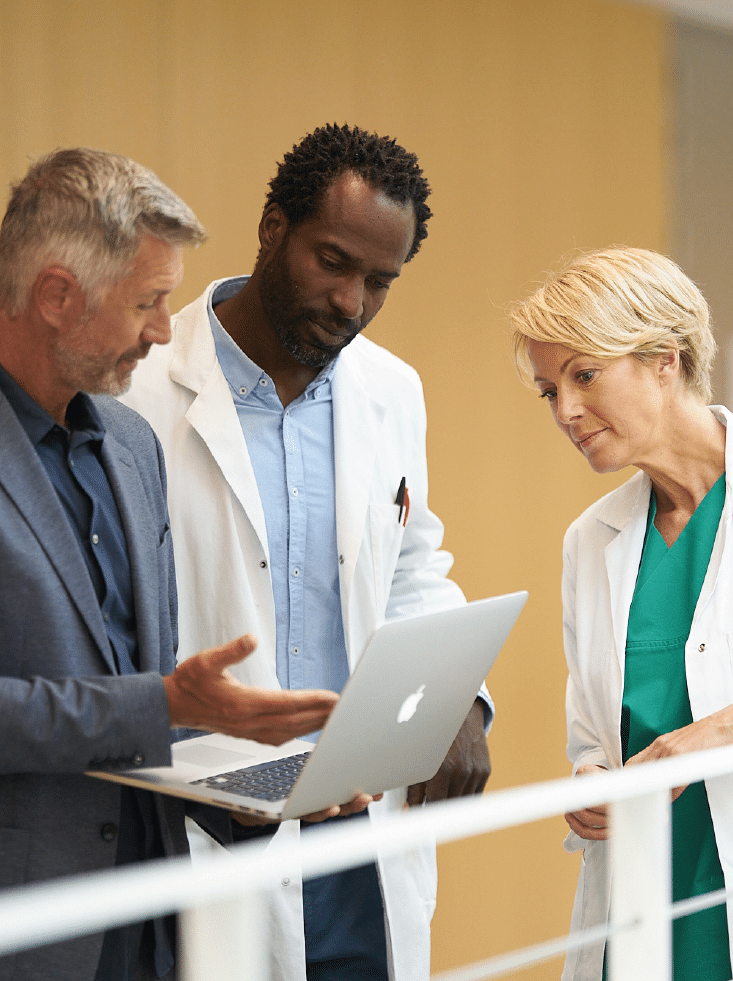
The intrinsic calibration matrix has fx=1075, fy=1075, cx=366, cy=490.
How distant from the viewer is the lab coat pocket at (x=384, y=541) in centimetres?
193

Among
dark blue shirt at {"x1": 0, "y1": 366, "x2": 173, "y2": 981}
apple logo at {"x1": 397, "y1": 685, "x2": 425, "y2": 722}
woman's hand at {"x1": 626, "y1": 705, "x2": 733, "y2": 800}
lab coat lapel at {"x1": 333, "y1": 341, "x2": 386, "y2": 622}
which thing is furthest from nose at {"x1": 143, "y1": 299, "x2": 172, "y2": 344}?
woman's hand at {"x1": 626, "y1": 705, "x2": 733, "y2": 800}

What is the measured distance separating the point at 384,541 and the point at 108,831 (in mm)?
845

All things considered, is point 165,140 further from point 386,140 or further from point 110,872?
point 110,872

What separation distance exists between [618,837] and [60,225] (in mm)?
927

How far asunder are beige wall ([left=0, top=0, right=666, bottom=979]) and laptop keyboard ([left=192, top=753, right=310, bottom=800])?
180cm

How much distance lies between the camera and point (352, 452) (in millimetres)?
1979

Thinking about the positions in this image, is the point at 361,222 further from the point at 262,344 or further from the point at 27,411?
the point at 27,411

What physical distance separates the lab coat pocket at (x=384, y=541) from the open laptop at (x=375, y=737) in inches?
21.9

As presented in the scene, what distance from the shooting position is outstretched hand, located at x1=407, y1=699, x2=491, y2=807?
70.9 inches

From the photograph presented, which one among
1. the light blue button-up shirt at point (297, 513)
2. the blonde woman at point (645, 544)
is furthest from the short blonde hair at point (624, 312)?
the light blue button-up shirt at point (297, 513)

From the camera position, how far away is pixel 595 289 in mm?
1687

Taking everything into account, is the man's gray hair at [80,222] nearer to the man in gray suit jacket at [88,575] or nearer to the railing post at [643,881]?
the man in gray suit jacket at [88,575]

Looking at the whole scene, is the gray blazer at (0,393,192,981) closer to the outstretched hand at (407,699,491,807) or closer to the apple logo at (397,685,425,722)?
the apple logo at (397,685,425,722)

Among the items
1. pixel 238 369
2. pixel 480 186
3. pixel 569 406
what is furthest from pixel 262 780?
pixel 480 186
